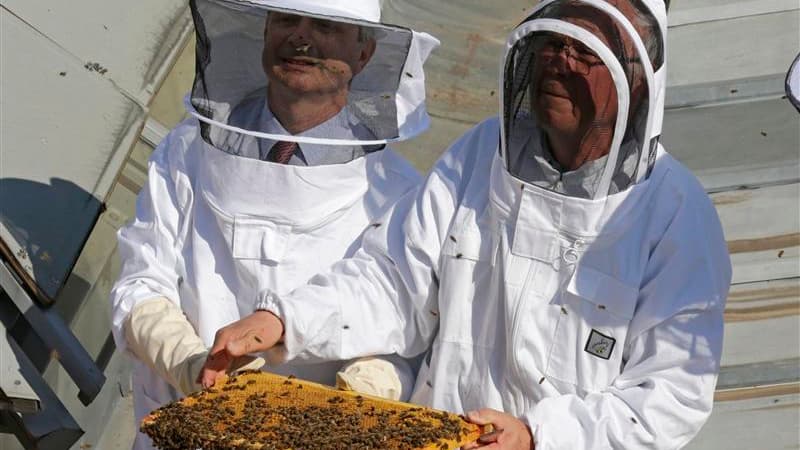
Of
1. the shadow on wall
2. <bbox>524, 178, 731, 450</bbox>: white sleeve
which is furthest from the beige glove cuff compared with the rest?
the shadow on wall

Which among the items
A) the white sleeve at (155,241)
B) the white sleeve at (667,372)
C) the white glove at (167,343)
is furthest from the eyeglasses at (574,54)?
the white sleeve at (155,241)

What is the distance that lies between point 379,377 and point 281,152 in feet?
2.01

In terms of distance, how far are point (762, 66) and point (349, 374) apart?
2191mm

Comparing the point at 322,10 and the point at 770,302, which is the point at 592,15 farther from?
the point at 770,302

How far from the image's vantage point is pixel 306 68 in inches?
115

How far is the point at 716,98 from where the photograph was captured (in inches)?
167

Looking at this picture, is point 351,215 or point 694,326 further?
point 351,215

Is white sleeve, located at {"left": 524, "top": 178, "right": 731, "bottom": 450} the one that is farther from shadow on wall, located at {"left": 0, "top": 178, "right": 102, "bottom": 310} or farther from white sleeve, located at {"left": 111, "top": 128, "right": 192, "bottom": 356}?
shadow on wall, located at {"left": 0, "top": 178, "right": 102, "bottom": 310}

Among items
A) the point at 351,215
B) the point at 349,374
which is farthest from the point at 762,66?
the point at 349,374

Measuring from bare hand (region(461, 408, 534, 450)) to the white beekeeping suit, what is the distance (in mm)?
36

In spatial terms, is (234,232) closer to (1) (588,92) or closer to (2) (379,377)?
(2) (379,377)

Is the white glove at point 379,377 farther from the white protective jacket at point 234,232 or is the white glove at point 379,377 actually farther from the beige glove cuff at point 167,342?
the beige glove cuff at point 167,342

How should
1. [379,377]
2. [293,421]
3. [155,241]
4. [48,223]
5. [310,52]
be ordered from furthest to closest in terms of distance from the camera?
[48,223] → [155,241] → [310,52] → [379,377] → [293,421]

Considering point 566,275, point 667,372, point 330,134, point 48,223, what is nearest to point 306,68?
point 330,134
